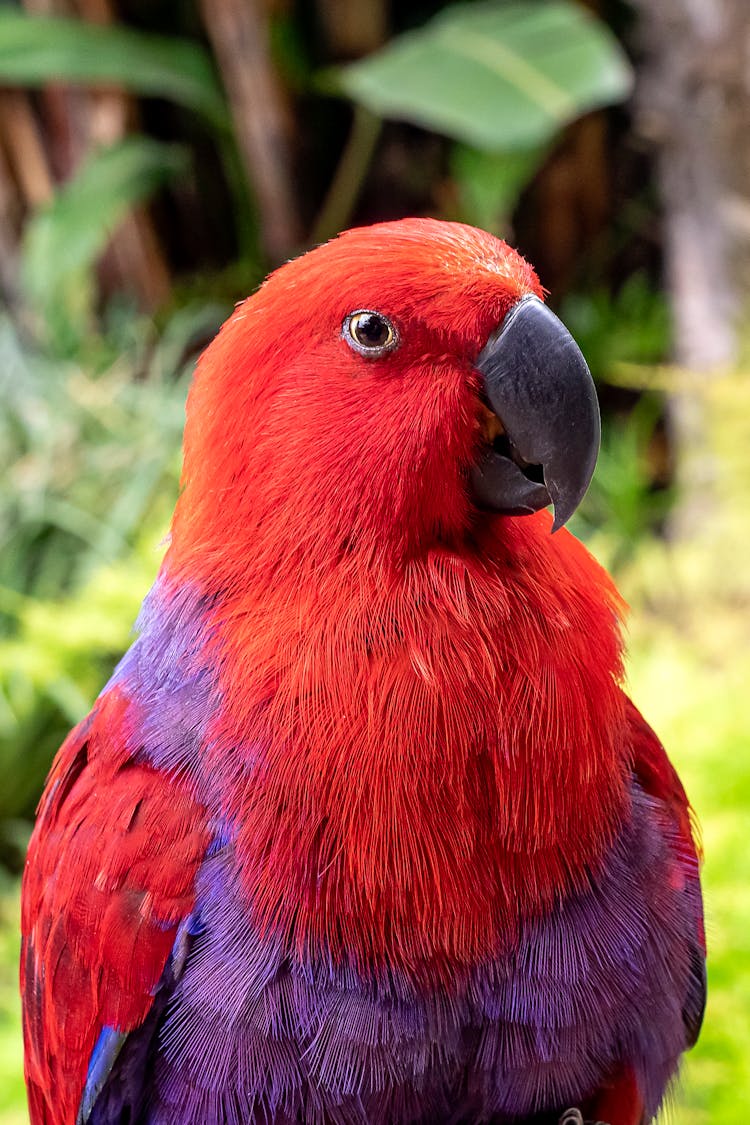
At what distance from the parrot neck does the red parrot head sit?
0.05 metres

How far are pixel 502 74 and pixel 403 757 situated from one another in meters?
2.36

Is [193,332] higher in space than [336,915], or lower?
higher

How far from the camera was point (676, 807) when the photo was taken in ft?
3.55

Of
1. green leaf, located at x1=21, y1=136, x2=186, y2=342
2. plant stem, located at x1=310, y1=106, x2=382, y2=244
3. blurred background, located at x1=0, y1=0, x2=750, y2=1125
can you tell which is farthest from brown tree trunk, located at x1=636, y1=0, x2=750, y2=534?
green leaf, located at x1=21, y1=136, x2=186, y2=342

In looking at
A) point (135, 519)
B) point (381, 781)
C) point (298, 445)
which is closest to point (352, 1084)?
point (381, 781)

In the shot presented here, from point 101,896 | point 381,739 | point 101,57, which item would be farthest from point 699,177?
point 101,896

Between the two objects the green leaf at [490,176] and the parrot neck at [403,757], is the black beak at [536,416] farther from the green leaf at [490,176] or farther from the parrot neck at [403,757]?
the green leaf at [490,176]

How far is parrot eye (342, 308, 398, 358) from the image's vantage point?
0.85 meters

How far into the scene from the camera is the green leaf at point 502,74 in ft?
8.56

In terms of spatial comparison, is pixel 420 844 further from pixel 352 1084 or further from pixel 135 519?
pixel 135 519

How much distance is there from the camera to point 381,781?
33.8 inches

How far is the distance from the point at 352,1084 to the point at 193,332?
2.73 metres

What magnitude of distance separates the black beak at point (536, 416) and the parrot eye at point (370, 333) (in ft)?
0.24

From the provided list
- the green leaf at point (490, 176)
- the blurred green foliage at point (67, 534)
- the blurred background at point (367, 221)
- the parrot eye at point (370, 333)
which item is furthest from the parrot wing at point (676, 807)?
the green leaf at point (490, 176)
